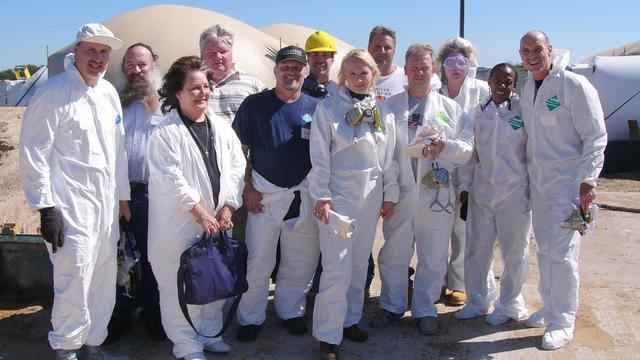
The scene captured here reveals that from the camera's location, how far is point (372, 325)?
4406 millimetres

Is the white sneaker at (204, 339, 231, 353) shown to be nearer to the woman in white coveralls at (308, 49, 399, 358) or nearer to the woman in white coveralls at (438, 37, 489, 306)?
the woman in white coveralls at (308, 49, 399, 358)

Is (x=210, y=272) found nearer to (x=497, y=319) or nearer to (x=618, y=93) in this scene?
(x=497, y=319)

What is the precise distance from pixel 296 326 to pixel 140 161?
1593 mm

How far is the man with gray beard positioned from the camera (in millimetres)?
4160

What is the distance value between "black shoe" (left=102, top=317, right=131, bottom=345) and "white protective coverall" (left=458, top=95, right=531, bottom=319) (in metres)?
2.53

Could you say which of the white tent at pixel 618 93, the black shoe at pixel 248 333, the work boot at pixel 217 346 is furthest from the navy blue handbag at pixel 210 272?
the white tent at pixel 618 93

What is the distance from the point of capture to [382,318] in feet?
14.4

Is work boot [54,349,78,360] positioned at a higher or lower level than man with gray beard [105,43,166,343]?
lower

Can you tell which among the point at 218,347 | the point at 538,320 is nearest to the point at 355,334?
the point at 218,347

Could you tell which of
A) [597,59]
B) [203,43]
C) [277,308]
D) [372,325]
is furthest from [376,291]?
[597,59]

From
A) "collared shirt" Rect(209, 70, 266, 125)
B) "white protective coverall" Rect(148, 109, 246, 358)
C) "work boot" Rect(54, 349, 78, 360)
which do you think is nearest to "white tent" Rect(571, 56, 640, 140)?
"collared shirt" Rect(209, 70, 266, 125)

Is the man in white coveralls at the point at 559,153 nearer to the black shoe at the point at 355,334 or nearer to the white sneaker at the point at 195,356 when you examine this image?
the black shoe at the point at 355,334

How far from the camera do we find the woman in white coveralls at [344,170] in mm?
3766

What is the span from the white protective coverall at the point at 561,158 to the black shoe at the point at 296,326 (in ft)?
5.48
